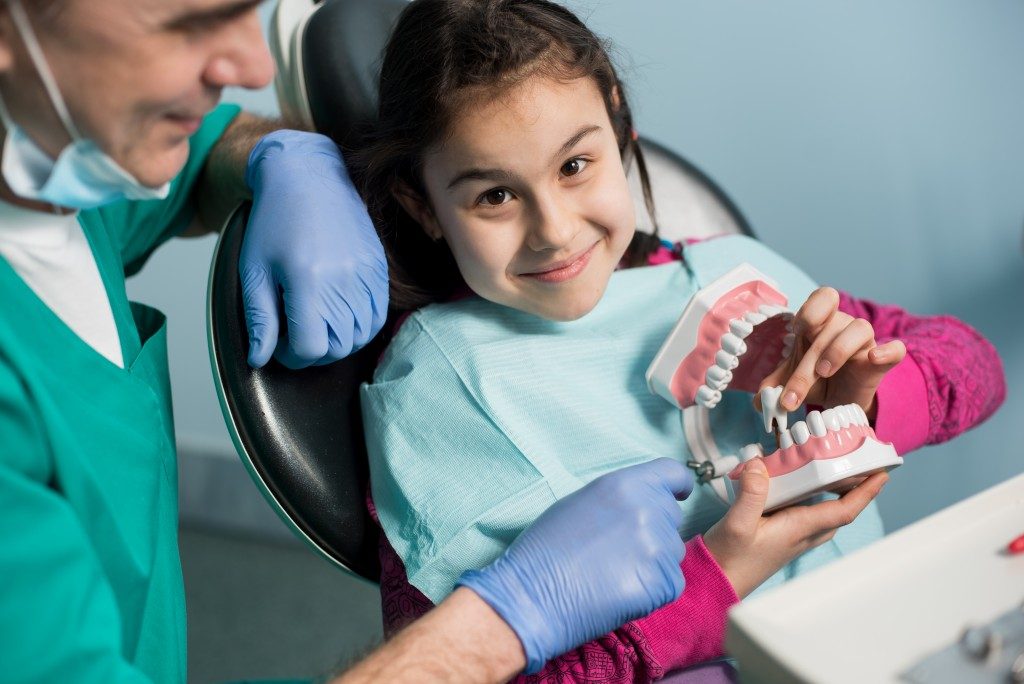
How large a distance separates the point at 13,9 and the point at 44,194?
142mm

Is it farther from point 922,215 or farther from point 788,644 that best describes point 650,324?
point 922,215

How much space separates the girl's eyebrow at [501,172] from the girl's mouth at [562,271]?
11cm

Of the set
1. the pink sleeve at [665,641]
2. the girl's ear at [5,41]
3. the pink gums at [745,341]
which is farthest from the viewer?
the pink gums at [745,341]

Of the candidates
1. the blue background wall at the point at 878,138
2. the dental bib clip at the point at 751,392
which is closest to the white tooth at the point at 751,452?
the dental bib clip at the point at 751,392

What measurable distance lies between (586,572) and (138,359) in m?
0.50

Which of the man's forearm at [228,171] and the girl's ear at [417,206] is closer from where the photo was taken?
the girl's ear at [417,206]

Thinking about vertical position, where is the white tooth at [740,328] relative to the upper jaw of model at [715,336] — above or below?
above

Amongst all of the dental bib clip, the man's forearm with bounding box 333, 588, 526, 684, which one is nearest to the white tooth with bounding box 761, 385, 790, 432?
the dental bib clip

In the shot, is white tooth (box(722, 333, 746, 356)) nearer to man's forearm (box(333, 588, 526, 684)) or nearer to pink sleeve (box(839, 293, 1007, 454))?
pink sleeve (box(839, 293, 1007, 454))

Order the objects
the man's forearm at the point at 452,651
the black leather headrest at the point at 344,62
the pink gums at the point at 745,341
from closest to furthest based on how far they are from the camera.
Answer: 1. the man's forearm at the point at 452,651
2. the pink gums at the point at 745,341
3. the black leather headrest at the point at 344,62

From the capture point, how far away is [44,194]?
30.7 inches

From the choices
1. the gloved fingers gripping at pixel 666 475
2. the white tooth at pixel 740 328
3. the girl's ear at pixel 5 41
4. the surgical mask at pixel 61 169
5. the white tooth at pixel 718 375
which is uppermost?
the girl's ear at pixel 5 41

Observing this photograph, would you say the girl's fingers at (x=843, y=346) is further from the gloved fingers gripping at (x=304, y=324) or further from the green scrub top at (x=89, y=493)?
the green scrub top at (x=89, y=493)

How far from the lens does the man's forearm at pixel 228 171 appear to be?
1.24 metres
